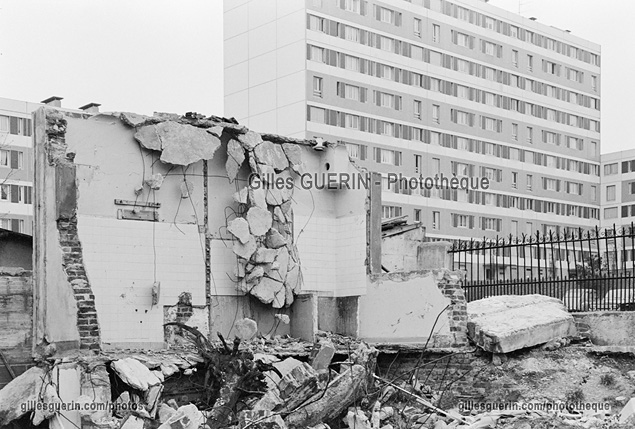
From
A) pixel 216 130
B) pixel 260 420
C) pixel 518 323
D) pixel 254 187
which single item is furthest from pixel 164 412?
pixel 518 323

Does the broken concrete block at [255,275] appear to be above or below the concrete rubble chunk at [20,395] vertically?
above

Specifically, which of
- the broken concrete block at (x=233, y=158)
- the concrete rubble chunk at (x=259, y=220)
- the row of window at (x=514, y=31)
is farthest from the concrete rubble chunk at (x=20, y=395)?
the row of window at (x=514, y=31)

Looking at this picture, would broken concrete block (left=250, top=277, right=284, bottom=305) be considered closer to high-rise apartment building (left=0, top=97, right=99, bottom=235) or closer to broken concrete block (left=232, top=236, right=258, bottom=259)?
broken concrete block (left=232, top=236, right=258, bottom=259)

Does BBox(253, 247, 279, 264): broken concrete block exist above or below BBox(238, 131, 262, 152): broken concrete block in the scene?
below

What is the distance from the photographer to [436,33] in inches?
2280

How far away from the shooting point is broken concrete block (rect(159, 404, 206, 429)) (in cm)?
1221

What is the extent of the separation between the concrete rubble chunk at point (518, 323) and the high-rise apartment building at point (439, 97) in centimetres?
3344

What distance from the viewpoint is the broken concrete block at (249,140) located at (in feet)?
53.8

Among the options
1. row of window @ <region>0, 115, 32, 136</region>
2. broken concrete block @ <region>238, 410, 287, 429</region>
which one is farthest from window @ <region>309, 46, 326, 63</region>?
broken concrete block @ <region>238, 410, 287, 429</region>

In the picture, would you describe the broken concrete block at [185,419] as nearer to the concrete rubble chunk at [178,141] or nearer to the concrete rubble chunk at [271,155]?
the concrete rubble chunk at [178,141]

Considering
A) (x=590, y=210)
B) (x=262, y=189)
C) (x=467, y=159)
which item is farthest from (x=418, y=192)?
(x=262, y=189)

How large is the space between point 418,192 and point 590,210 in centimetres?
1953

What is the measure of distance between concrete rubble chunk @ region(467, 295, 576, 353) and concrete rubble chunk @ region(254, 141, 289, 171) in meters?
4.21

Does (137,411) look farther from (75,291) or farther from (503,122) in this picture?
(503,122)
